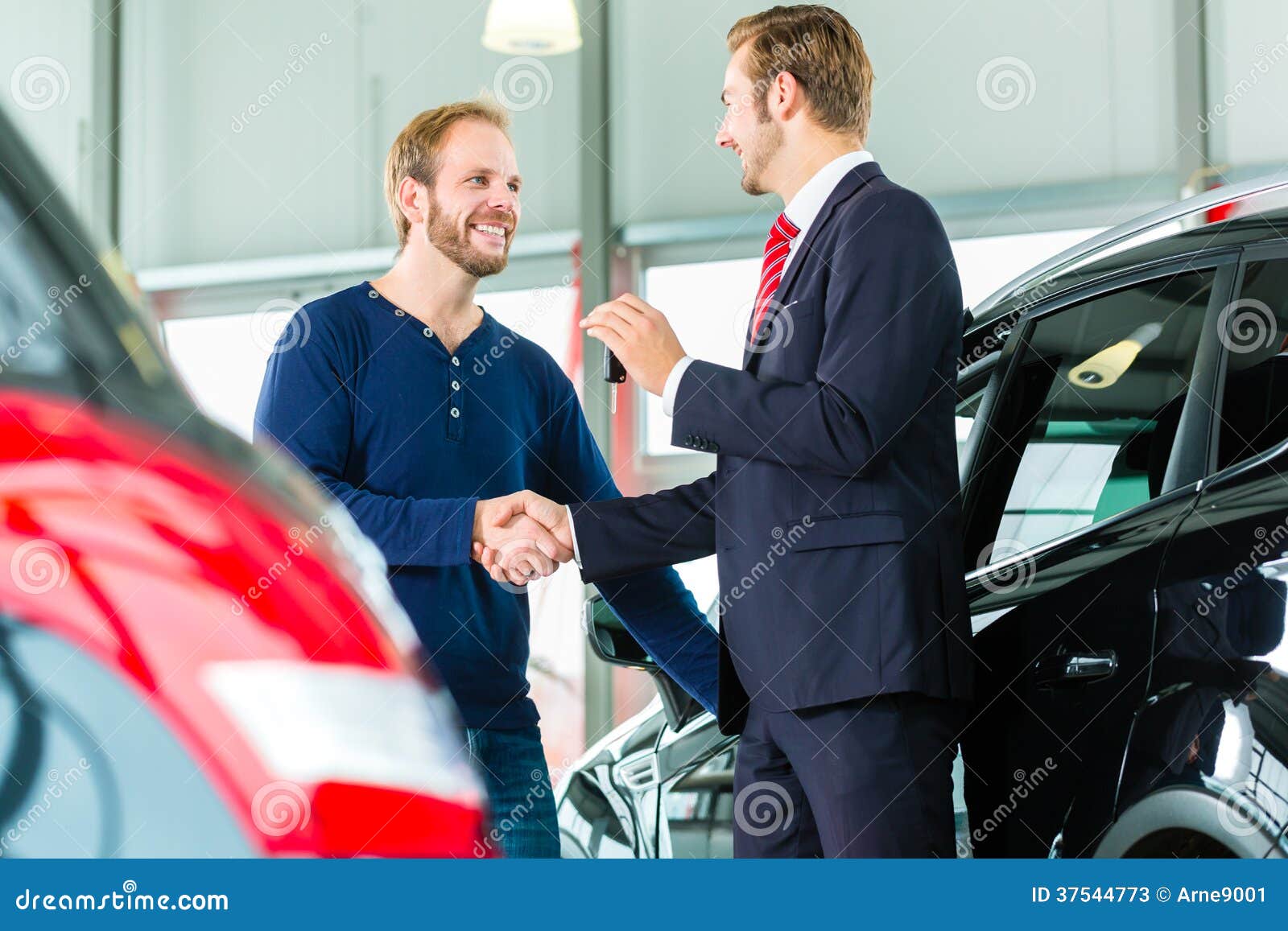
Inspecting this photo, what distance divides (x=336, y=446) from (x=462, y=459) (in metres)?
0.20

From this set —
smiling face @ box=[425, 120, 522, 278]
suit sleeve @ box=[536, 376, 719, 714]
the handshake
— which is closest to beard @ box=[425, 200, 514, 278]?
smiling face @ box=[425, 120, 522, 278]

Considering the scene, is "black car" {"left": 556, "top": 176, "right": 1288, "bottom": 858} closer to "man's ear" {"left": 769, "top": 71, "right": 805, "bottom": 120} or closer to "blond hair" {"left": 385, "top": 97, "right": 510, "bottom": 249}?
"man's ear" {"left": 769, "top": 71, "right": 805, "bottom": 120}

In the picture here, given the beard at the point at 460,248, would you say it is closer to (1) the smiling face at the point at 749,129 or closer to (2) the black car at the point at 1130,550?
(1) the smiling face at the point at 749,129

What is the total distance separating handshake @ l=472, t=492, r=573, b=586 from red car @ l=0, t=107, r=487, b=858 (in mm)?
311

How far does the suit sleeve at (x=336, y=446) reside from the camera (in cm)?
210

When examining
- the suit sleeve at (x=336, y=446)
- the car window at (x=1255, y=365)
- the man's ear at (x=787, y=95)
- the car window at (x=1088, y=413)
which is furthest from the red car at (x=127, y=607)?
the car window at (x=1255, y=365)

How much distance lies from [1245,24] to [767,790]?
16.9ft

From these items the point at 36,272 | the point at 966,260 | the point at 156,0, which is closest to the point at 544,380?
the point at 36,272

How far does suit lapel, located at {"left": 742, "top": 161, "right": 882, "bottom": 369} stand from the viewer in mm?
1694

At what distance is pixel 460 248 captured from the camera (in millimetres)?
2357

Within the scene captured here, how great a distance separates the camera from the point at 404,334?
7.39 feet

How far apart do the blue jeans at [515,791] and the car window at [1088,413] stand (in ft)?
2.58
